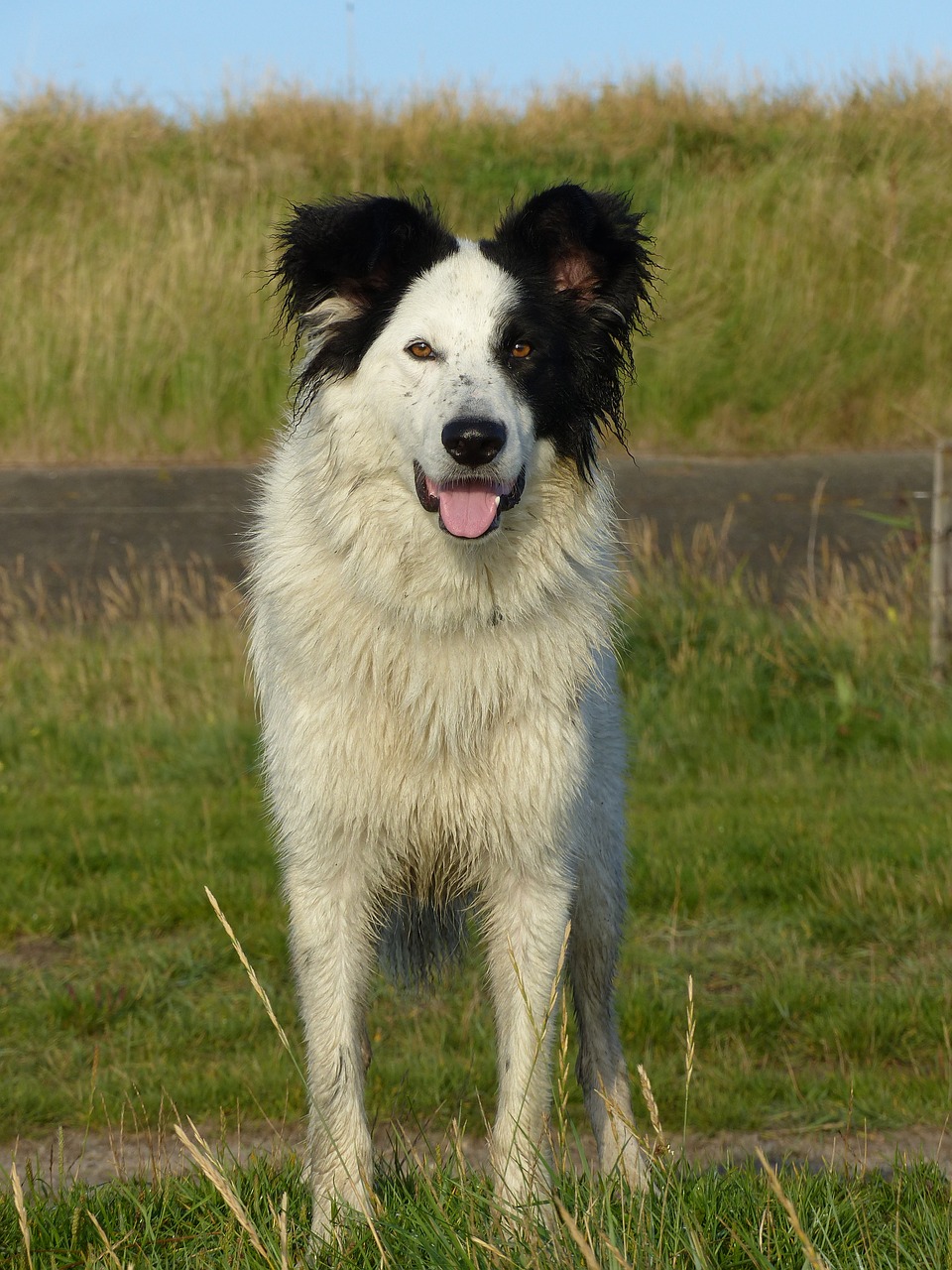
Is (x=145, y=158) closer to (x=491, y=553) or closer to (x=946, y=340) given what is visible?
(x=946, y=340)

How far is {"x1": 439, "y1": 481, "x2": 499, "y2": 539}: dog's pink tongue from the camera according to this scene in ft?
10.9

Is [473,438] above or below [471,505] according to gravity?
above

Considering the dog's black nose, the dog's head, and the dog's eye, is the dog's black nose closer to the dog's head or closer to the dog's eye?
the dog's head

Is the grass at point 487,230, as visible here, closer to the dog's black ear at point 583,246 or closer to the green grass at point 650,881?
the green grass at point 650,881

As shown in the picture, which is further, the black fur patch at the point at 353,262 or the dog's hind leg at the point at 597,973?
the dog's hind leg at the point at 597,973

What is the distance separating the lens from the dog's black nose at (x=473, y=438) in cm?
317

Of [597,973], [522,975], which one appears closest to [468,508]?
[522,975]

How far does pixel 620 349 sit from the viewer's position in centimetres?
387

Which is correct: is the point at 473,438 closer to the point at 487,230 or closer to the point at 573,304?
the point at 573,304

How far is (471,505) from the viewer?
3324mm

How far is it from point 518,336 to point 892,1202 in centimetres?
210

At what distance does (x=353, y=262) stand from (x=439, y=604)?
88cm

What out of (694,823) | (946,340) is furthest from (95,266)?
(694,823)

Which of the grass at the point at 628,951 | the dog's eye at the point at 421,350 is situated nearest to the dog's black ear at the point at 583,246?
the dog's eye at the point at 421,350
